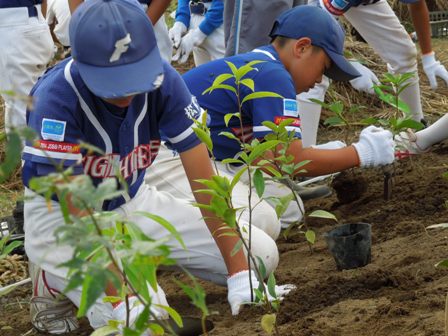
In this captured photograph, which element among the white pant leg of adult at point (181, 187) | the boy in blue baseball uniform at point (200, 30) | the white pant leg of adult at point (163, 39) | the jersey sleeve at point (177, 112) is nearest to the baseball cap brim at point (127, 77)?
the jersey sleeve at point (177, 112)

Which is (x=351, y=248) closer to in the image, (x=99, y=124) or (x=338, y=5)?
(x=99, y=124)

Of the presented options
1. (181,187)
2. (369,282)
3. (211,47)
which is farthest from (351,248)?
(211,47)

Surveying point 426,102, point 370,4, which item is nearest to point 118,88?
point 370,4

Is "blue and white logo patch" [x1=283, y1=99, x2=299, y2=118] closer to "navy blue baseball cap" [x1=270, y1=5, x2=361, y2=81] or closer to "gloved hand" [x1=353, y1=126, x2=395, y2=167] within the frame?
"navy blue baseball cap" [x1=270, y1=5, x2=361, y2=81]

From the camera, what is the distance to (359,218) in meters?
3.94

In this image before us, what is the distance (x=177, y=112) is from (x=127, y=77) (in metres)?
0.50

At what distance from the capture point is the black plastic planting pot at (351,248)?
3.07m

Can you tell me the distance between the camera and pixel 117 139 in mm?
2846

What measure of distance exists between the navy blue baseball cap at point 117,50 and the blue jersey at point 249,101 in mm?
904

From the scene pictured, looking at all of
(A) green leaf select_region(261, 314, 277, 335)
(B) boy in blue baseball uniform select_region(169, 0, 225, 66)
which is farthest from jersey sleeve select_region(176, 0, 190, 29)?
(A) green leaf select_region(261, 314, 277, 335)

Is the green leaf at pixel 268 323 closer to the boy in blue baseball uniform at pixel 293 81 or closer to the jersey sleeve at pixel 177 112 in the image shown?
the jersey sleeve at pixel 177 112

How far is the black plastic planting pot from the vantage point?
307cm

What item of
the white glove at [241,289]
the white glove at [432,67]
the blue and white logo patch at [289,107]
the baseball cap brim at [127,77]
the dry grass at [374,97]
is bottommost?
the dry grass at [374,97]

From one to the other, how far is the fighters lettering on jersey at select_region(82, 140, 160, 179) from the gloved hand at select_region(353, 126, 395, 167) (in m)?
1.05
